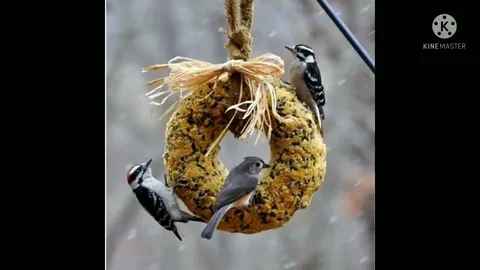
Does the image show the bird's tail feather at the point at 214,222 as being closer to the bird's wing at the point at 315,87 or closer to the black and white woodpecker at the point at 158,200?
the black and white woodpecker at the point at 158,200

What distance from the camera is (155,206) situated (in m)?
1.34

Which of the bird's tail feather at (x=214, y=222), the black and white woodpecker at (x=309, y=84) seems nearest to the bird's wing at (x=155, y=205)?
the bird's tail feather at (x=214, y=222)

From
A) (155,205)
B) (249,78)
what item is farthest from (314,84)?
(155,205)

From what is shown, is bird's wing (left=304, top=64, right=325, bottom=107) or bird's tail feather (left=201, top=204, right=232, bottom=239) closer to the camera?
bird's tail feather (left=201, top=204, right=232, bottom=239)
